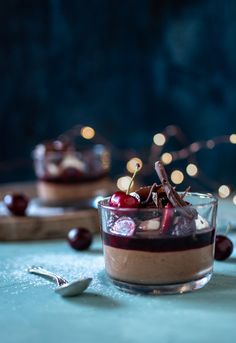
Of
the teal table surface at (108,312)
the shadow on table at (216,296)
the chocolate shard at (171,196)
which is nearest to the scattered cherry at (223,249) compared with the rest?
the teal table surface at (108,312)

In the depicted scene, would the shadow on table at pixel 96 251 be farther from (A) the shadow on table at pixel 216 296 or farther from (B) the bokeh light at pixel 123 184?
(B) the bokeh light at pixel 123 184

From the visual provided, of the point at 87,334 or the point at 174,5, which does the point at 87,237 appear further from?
the point at 174,5

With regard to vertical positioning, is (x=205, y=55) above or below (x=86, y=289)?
above

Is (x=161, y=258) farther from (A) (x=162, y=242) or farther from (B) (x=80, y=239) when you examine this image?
(B) (x=80, y=239)

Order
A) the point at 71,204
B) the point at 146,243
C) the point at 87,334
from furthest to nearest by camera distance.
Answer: the point at 71,204 < the point at 146,243 < the point at 87,334

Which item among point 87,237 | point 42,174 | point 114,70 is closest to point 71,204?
point 42,174

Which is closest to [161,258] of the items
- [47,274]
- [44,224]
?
[47,274]

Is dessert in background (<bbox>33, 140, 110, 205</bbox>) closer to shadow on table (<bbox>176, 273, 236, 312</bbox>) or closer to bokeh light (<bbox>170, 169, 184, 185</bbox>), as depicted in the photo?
bokeh light (<bbox>170, 169, 184, 185</bbox>)
